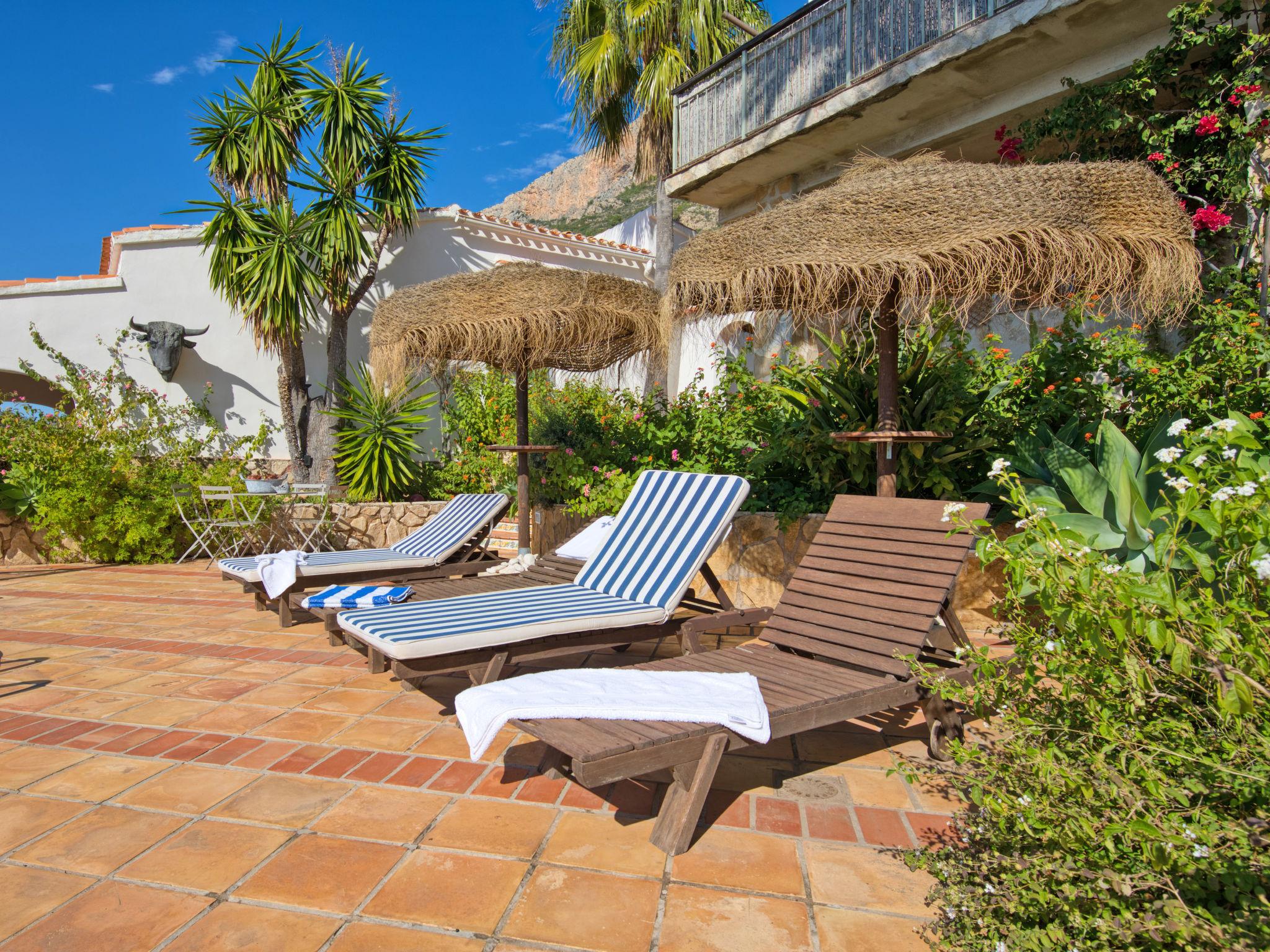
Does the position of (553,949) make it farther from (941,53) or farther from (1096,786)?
(941,53)

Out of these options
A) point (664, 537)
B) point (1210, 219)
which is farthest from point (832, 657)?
point (1210, 219)

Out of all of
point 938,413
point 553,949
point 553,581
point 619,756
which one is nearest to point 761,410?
point 938,413

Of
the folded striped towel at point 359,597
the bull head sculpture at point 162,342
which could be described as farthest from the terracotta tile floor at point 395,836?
the bull head sculpture at point 162,342

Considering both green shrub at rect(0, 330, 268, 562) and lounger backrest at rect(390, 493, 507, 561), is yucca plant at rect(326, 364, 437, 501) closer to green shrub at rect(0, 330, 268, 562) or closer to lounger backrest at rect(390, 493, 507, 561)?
green shrub at rect(0, 330, 268, 562)

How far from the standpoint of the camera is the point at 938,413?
16.4 feet

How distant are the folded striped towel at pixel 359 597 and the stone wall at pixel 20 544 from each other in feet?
20.4

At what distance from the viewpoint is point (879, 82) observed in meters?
7.32

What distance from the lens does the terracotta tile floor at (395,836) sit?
1.89m

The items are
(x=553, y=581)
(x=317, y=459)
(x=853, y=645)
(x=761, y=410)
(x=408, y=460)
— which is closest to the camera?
(x=853, y=645)

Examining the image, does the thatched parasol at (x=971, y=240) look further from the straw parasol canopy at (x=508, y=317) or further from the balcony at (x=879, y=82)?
the balcony at (x=879, y=82)

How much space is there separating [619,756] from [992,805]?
3.01 feet

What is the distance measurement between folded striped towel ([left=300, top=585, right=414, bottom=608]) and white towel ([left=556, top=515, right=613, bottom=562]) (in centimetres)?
100

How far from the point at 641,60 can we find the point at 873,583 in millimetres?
11361

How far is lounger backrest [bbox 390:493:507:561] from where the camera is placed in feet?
18.6
